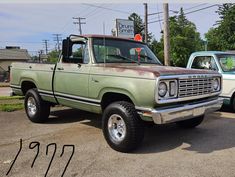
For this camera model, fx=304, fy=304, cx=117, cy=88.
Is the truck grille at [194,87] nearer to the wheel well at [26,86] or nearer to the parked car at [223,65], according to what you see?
the parked car at [223,65]

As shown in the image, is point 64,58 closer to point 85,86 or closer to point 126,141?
point 85,86

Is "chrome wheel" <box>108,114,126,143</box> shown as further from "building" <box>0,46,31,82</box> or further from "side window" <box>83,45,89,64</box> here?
"building" <box>0,46,31,82</box>

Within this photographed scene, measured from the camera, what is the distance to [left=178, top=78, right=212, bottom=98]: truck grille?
496 centimetres

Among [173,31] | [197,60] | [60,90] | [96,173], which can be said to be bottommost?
[96,173]

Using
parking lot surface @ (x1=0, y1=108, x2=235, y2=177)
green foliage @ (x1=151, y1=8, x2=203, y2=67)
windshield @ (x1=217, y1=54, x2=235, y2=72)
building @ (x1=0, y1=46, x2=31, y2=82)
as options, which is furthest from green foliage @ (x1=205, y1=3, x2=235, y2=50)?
building @ (x1=0, y1=46, x2=31, y2=82)

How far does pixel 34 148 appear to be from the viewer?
5.42 meters

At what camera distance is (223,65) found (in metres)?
8.82

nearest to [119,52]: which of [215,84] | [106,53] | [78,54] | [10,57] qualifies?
[106,53]

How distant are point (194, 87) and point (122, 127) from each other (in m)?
1.41

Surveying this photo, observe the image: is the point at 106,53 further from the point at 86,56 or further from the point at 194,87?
the point at 194,87

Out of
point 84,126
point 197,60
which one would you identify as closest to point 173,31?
point 197,60

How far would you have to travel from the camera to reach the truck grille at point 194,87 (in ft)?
16.3

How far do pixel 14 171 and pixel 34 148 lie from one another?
1.08m

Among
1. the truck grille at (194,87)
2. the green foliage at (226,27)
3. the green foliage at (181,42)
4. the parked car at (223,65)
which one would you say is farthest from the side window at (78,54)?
the green foliage at (181,42)
